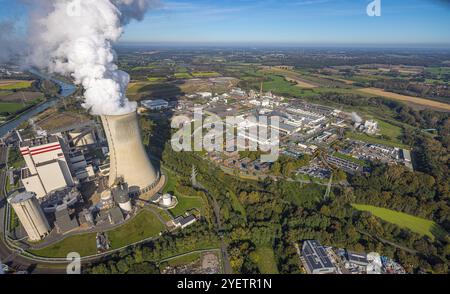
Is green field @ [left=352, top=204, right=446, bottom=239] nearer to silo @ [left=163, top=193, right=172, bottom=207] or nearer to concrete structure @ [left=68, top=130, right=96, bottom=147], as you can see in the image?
silo @ [left=163, top=193, right=172, bottom=207]

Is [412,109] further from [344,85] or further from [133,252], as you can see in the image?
[133,252]

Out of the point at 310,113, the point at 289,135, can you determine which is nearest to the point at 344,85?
the point at 310,113

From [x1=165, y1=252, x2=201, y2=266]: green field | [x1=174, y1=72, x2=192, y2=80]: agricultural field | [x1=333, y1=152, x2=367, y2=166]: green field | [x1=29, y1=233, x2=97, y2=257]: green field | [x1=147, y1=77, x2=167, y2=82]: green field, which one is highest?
[x1=147, y1=77, x2=167, y2=82]: green field

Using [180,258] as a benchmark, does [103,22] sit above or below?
above

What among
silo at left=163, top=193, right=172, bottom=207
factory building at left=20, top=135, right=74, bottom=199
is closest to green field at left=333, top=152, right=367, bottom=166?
silo at left=163, top=193, right=172, bottom=207

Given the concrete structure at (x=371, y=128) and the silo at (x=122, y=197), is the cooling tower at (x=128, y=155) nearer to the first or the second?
the silo at (x=122, y=197)
